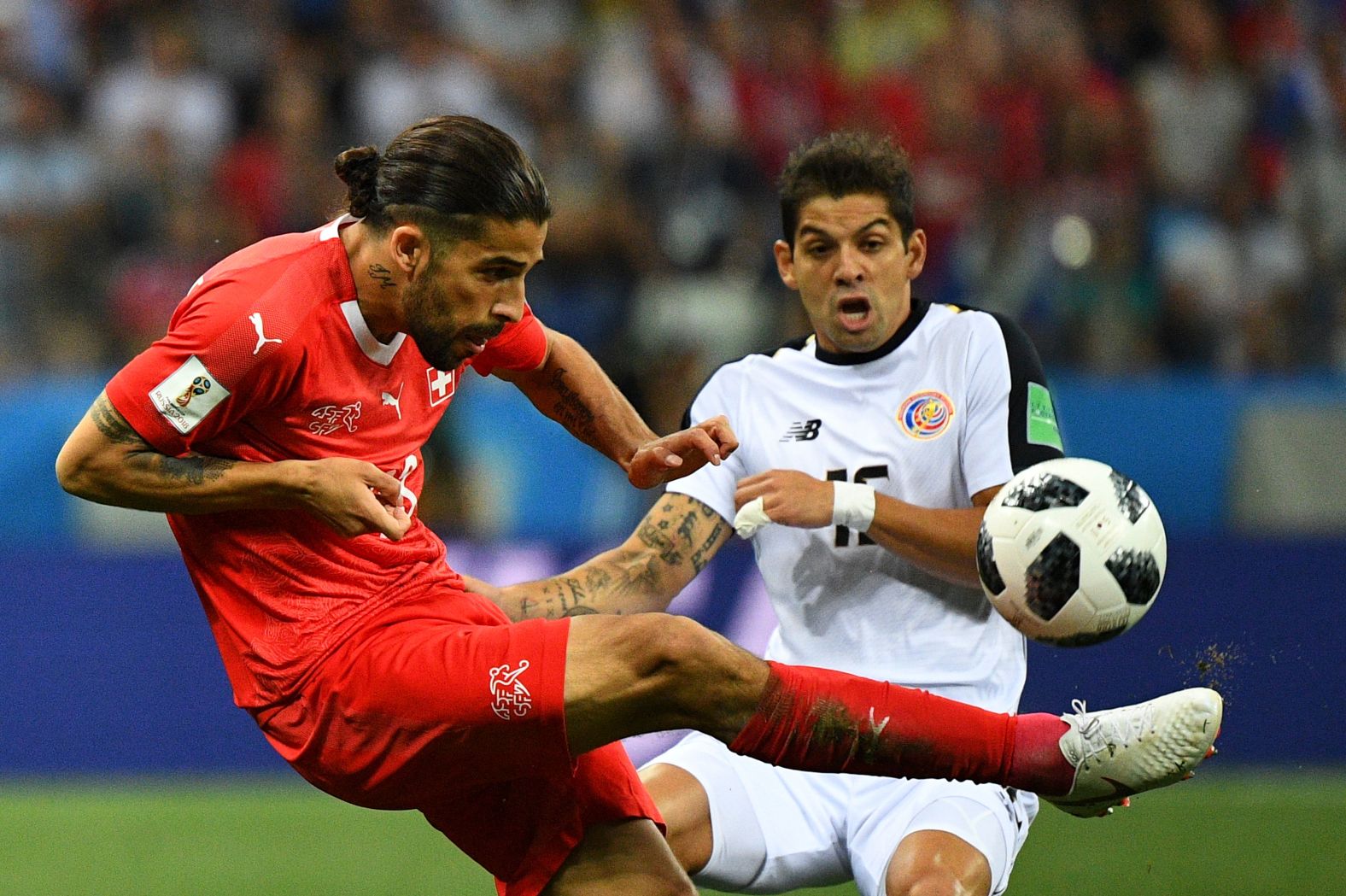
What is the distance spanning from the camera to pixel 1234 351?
9.06 m

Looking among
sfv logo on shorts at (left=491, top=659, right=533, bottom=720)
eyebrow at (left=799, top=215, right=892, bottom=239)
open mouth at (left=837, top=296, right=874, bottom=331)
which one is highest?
eyebrow at (left=799, top=215, right=892, bottom=239)

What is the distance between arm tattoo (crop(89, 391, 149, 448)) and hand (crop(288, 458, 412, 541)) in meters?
0.37

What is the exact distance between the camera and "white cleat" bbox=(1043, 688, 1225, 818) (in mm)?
3555

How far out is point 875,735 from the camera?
11.5ft

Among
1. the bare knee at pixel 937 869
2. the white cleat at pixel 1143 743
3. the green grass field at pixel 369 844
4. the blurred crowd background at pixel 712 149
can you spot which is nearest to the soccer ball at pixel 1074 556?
the white cleat at pixel 1143 743

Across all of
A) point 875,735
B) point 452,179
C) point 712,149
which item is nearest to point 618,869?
point 875,735

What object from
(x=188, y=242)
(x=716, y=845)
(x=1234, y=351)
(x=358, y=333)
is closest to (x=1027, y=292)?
(x=1234, y=351)

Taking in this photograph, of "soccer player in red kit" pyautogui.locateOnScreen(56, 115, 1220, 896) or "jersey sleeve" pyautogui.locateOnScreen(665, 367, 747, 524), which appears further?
"jersey sleeve" pyautogui.locateOnScreen(665, 367, 747, 524)

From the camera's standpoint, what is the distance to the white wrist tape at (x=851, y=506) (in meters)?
4.26

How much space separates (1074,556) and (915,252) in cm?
131

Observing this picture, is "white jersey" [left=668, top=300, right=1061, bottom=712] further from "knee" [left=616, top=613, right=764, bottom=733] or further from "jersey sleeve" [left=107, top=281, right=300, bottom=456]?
"jersey sleeve" [left=107, top=281, right=300, bottom=456]

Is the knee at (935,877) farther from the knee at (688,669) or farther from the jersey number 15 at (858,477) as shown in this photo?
the jersey number 15 at (858,477)

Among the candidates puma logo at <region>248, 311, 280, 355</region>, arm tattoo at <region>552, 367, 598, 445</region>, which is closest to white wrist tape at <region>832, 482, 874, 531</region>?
arm tattoo at <region>552, 367, 598, 445</region>

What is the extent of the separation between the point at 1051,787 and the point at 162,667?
5.59 m
